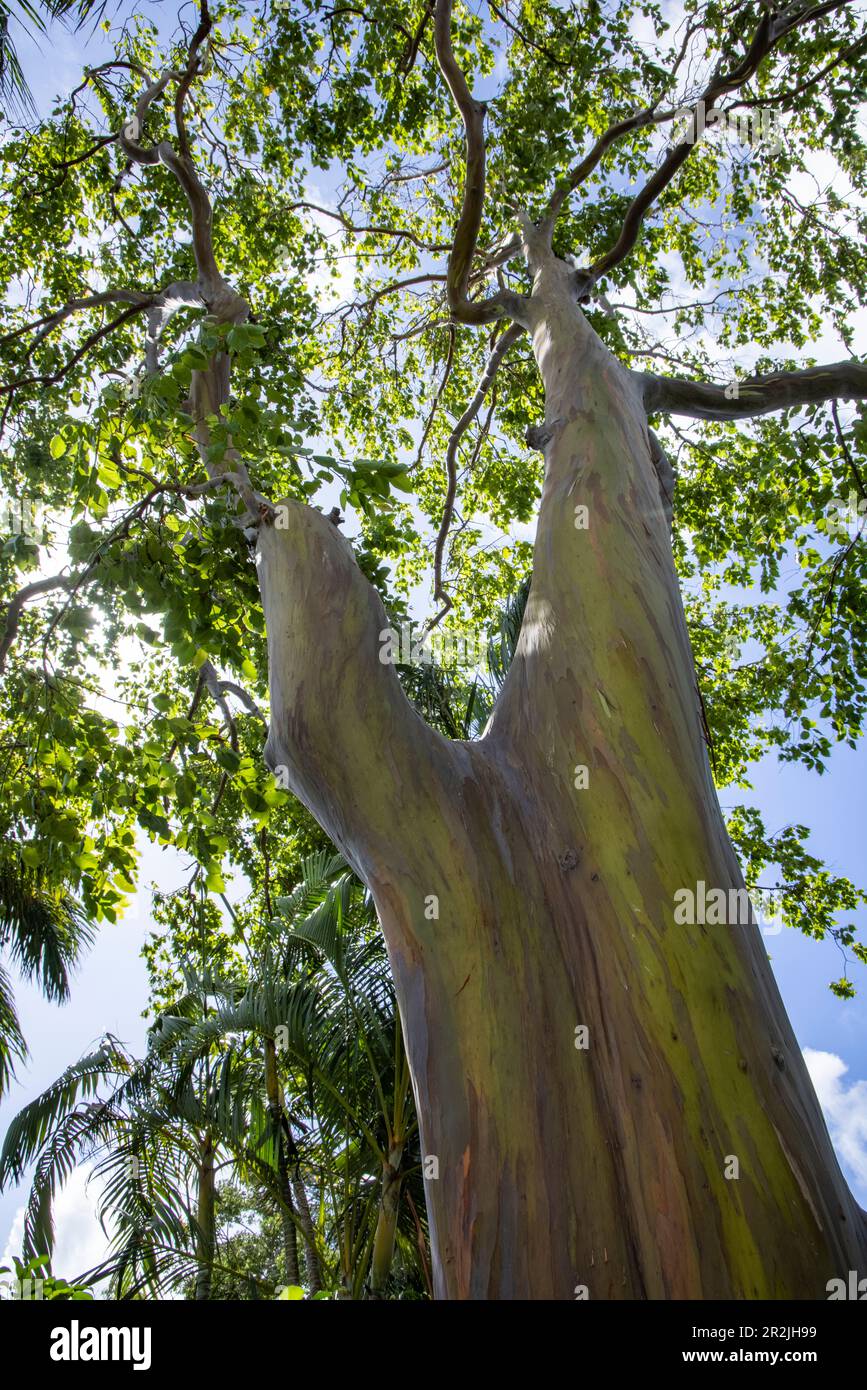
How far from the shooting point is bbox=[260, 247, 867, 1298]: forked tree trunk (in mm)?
1752

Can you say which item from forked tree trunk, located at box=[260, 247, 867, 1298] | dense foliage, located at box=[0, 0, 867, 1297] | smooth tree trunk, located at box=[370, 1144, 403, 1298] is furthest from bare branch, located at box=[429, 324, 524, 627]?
smooth tree trunk, located at box=[370, 1144, 403, 1298]

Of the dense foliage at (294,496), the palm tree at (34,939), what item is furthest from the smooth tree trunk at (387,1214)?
the palm tree at (34,939)

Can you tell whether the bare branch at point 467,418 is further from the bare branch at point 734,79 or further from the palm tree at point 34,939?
the palm tree at point 34,939

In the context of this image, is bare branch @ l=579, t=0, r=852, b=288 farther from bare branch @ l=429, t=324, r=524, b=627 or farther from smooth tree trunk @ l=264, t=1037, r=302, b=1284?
smooth tree trunk @ l=264, t=1037, r=302, b=1284

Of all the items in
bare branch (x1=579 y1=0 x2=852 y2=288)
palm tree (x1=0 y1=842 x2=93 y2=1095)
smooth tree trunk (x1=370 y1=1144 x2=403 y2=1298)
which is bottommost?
smooth tree trunk (x1=370 y1=1144 x2=403 y2=1298)

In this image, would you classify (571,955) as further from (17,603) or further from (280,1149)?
(280,1149)

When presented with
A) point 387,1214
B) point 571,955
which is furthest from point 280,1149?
point 571,955

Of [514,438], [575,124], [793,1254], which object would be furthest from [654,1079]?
[514,438]

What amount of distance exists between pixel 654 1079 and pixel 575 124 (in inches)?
317

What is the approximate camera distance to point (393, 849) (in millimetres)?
2191

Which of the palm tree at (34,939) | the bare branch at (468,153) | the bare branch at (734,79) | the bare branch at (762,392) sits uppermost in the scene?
the bare branch at (734,79)

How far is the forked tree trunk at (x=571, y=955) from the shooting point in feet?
5.75
